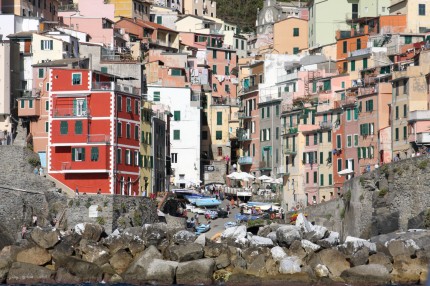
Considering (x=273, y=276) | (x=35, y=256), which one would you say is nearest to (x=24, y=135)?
(x=35, y=256)

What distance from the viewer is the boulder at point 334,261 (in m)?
73.1

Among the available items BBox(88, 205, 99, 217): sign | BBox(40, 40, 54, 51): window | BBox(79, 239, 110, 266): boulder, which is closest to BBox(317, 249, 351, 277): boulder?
BBox(79, 239, 110, 266): boulder

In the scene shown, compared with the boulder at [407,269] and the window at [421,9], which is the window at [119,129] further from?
the window at [421,9]

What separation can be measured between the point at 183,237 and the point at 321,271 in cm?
1095

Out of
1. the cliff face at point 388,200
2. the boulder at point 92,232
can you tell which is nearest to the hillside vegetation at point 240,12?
the cliff face at point 388,200

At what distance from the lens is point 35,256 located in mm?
75688

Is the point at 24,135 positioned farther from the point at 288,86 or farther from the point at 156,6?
the point at 156,6

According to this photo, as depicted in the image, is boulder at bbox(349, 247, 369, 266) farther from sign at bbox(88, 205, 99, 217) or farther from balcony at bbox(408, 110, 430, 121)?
balcony at bbox(408, 110, 430, 121)

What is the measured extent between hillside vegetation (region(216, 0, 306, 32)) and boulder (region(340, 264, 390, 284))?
352 ft

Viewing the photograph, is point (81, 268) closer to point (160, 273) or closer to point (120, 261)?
point (120, 261)

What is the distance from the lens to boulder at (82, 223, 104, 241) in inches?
3216

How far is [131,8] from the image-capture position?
143 meters

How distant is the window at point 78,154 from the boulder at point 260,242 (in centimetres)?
1705

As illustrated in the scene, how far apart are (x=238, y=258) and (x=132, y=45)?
190 ft
